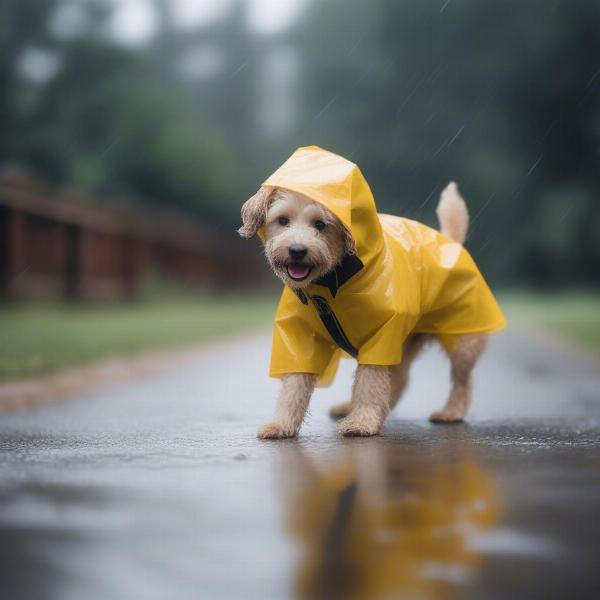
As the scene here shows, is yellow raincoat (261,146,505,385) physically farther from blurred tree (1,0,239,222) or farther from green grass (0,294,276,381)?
blurred tree (1,0,239,222)

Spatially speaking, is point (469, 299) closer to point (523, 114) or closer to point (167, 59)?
point (523, 114)

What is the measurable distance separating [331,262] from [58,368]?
515 centimetres

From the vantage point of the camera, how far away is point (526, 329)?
888 inches

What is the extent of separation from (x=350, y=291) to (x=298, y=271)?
0.42 m

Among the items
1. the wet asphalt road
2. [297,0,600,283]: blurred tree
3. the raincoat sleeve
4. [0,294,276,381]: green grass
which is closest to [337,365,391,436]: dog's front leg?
the wet asphalt road

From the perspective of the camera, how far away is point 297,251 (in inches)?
216

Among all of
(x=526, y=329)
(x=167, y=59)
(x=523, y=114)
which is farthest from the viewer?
(x=167, y=59)

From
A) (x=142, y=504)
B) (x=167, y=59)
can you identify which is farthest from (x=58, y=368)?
(x=167, y=59)

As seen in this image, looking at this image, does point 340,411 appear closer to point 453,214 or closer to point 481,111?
point 453,214

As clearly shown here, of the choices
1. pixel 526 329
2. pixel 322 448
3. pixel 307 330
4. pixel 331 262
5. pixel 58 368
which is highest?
pixel 331 262

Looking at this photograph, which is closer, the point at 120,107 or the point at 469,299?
the point at 469,299

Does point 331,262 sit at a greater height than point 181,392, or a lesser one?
greater

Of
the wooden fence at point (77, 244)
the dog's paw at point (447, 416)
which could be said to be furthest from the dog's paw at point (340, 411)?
the wooden fence at point (77, 244)

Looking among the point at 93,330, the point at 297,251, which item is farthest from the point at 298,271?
the point at 93,330
